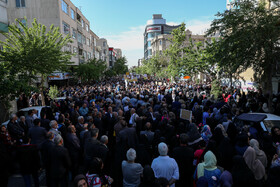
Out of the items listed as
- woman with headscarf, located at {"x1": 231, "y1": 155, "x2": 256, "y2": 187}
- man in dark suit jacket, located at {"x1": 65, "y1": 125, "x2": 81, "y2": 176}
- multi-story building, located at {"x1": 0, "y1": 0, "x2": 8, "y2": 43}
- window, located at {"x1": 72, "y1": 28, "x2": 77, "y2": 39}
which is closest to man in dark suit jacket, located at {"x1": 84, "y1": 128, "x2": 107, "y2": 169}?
man in dark suit jacket, located at {"x1": 65, "y1": 125, "x2": 81, "y2": 176}

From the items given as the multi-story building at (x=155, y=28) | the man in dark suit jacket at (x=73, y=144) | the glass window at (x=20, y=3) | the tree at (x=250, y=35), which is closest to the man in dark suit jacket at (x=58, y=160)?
the man in dark suit jacket at (x=73, y=144)

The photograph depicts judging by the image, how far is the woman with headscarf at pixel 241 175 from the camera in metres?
3.43

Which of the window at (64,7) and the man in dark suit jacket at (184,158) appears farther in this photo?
the window at (64,7)

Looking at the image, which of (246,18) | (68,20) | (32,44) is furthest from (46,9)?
(246,18)

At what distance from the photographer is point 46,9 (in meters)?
28.8

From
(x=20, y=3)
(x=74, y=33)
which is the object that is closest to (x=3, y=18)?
(x=20, y=3)

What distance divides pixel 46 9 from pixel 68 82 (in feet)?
41.3

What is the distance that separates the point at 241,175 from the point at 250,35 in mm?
9884

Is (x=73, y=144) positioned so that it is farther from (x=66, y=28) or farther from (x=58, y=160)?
(x=66, y=28)

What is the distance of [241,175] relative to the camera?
3.46 m

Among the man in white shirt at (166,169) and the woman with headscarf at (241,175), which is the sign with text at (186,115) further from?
the woman with headscarf at (241,175)

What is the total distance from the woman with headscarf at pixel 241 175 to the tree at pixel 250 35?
368 inches

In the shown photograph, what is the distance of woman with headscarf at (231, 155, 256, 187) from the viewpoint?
3430 mm

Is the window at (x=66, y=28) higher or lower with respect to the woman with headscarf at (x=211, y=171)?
higher
